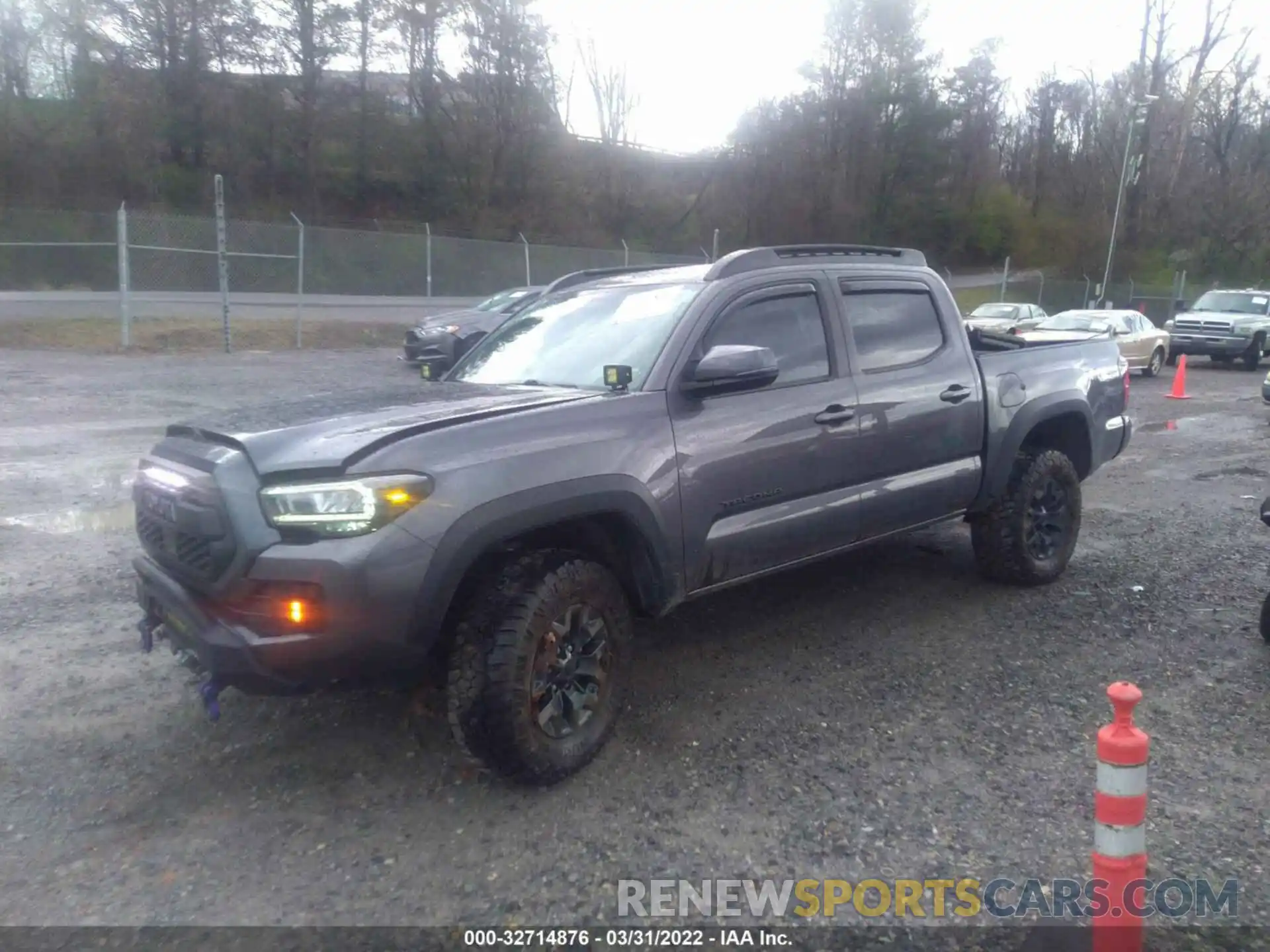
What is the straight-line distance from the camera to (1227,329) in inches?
929

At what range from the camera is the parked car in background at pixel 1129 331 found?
20734 millimetres

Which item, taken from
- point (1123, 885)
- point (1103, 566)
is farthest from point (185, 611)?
point (1103, 566)

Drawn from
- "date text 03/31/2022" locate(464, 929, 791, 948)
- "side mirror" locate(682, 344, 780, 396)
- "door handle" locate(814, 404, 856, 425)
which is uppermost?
"side mirror" locate(682, 344, 780, 396)

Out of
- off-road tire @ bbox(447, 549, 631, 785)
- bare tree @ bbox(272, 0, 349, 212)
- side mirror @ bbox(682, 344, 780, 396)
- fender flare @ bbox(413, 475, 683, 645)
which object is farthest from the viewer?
bare tree @ bbox(272, 0, 349, 212)

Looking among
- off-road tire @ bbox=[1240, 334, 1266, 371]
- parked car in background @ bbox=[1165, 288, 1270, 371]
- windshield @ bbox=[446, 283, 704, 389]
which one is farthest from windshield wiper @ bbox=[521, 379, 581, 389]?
off-road tire @ bbox=[1240, 334, 1266, 371]

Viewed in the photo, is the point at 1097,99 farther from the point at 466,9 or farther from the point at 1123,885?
the point at 1123,885

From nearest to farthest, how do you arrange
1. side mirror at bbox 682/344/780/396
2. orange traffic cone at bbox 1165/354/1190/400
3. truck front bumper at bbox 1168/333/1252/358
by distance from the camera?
side mirror at bbox 682/344/780/396
orange traffic cone at bbox 1165/354/1190/400
truck front bumper at bbox 1168/333/1252/358

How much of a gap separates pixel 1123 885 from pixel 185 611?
2897 millimetres

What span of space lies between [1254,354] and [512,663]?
25275mm

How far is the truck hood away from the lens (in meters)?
3.41

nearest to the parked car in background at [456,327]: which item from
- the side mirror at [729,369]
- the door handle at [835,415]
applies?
the door handle at [835,415]

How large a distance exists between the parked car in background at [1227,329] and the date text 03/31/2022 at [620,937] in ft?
80.9

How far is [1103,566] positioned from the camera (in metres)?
6.59

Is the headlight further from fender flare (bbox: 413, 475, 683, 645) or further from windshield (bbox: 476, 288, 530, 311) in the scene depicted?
windshield (bbox: 476, 288, 530, 311)
